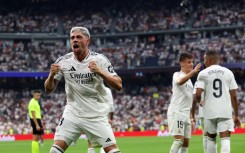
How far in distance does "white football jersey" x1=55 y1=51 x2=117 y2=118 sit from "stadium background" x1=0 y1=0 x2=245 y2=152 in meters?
37.7

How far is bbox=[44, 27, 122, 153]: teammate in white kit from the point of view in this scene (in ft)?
29.0

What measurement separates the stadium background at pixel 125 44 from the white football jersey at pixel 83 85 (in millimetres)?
37721

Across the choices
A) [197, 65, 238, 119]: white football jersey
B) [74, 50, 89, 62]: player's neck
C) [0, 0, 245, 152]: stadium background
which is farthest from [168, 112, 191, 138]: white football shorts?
[0, 0, 245, 152]: stadium background

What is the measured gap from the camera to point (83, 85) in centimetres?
891

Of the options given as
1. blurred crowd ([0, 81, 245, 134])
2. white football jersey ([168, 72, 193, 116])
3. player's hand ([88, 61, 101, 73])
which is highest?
player's hand ([88, 61, 101, 73])

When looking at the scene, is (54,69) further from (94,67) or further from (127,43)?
(127,43)

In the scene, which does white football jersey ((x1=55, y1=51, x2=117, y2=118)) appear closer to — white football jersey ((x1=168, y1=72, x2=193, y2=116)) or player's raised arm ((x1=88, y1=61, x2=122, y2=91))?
player's raised arm ((x1=88, y1=61, x2=122, y2=91))

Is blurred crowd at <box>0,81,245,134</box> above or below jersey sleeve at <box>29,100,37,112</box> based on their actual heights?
below

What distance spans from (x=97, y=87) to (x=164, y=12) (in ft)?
172

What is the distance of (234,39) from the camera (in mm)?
55281

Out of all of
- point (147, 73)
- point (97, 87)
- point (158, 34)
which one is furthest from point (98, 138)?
point (158, 34)

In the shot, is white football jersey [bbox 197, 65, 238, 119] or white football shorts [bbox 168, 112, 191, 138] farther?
white football shorts [bbox 168, 112, 191, 138]

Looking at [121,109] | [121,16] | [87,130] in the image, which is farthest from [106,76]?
[121,16]

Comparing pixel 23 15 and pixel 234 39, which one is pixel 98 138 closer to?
pixel 234 39
